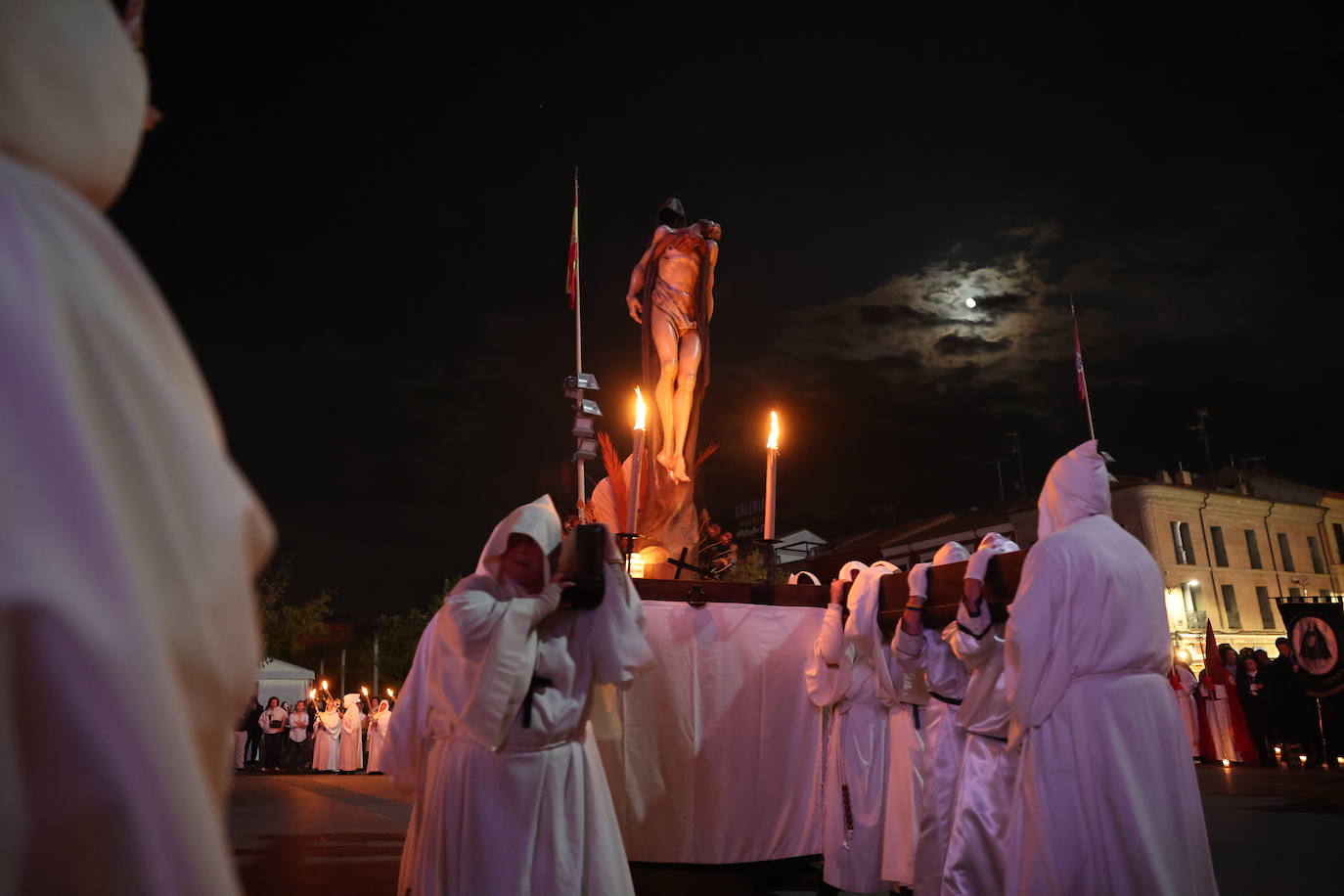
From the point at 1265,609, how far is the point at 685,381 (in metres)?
44.7

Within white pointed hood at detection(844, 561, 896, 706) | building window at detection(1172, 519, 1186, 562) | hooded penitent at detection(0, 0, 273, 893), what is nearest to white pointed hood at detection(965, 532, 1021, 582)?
white pointed hood at detection(844, 561, 896, 706)

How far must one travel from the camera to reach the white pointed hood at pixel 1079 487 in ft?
14.7

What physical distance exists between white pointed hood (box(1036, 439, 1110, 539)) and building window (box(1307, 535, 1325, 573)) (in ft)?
163

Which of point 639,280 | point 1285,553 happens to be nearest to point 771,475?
point 639,280

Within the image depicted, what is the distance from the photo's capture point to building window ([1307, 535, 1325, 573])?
4441cm

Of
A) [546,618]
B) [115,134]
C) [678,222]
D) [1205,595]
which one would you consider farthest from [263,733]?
[1205,595]

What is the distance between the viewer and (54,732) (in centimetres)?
75

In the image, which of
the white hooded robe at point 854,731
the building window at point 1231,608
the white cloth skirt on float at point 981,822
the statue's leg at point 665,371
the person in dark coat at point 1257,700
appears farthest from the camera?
the building window at point 1231,608

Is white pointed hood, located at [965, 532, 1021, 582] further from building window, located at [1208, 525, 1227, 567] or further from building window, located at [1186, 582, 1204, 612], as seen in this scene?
building window, located at [1208, 525, 1227, 567]

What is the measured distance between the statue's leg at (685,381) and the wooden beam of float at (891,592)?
181 cm

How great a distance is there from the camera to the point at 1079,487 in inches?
178

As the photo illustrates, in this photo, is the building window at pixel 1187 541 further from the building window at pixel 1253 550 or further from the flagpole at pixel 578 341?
the flagpole at pixel 578 341

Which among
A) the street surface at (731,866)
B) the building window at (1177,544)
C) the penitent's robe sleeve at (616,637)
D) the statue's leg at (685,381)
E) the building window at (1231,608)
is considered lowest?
the street surface at (731,866)

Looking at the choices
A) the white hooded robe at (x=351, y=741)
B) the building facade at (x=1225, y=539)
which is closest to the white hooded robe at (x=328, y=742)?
the white hooded robe at (x=351, y=741)
